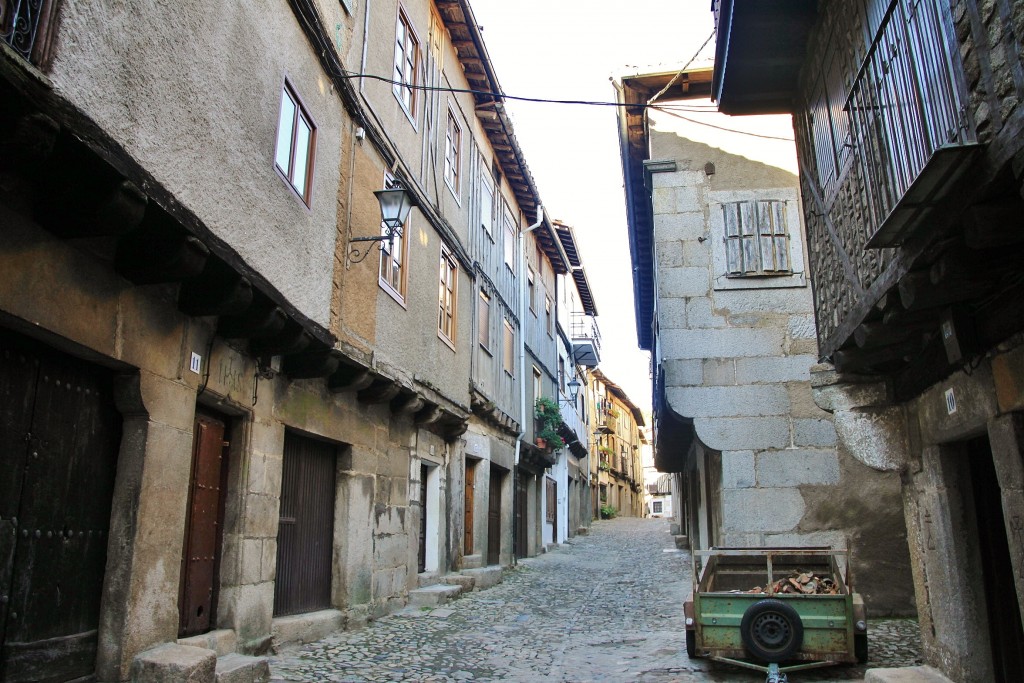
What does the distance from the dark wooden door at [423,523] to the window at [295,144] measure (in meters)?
4.90

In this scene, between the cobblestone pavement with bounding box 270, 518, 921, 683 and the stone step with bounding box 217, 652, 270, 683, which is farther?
the cobblestone pavement with bounding box 270, 518, 921, 683

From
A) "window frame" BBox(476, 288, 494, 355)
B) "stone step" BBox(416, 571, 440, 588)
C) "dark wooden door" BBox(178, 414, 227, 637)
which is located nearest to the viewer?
"dark wooden door" BBox(178, 414, 227, 637)

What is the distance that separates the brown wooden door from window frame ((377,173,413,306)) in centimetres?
431

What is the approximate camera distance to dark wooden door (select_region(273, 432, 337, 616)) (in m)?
7.11

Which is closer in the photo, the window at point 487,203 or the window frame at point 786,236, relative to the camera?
the window frame at point 786,236

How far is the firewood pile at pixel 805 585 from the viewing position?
20.4 ft

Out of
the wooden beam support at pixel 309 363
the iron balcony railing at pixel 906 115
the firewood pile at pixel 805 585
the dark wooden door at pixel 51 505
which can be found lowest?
the firewood pile at pixel 805 585

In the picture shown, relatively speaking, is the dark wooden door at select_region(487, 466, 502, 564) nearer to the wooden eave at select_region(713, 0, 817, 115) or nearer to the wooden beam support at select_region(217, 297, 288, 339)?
the wooden beam support at select_region(217, 297, 288, 339)

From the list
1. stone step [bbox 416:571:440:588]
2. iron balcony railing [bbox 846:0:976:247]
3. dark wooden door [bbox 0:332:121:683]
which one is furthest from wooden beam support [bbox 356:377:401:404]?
iron balcony railing [bbox 846:0:976:247]

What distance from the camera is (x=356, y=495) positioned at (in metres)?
8.18

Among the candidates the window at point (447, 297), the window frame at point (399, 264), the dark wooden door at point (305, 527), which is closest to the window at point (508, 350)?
the window at point (447, 297)

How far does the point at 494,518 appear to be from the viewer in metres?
14.2

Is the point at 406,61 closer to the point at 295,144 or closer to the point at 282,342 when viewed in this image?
the point at 295,144

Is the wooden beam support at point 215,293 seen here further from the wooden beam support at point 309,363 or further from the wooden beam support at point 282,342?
the wooden beam support at point 309,363
